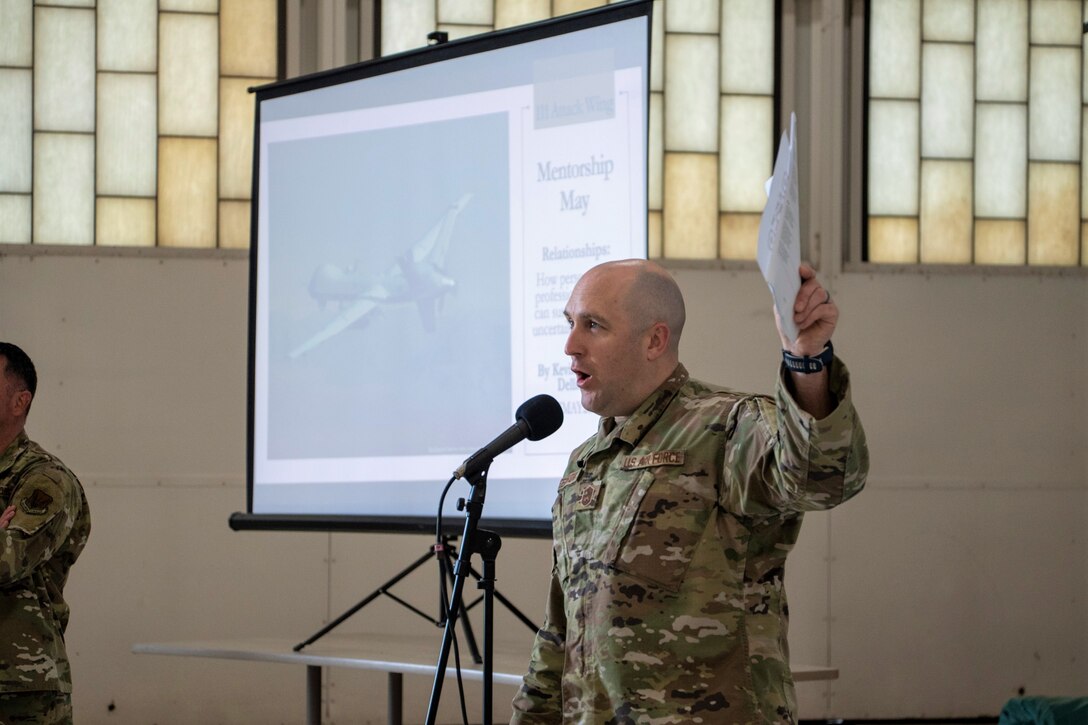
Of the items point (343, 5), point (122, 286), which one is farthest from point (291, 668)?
point (343, 5)

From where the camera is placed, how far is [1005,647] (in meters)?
5.59

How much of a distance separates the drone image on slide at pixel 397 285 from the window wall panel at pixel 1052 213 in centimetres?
328

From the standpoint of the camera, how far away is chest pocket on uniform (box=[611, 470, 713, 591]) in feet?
6.57

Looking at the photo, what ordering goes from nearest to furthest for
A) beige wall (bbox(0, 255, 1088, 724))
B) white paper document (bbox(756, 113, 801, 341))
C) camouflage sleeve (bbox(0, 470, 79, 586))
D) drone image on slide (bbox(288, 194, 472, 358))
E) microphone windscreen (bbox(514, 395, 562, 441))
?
white paper document (bbox(756, 113, 801, 341)) < microphone windscreen (bbox(514, 395, 562, 441)) < camouflage sleeve (bbox(0, 470, 79, 586)) < drone image on slide (bbox(288, 194, 472, 358)) < beige wall (bbox(0, 255, 1088, 724))

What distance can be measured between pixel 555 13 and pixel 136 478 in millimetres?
2836

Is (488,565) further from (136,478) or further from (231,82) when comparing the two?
(231,82)

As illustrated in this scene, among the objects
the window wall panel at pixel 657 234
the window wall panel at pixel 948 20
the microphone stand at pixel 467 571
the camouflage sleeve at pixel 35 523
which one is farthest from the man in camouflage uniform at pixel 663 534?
the window wall panel at pixel 948 20

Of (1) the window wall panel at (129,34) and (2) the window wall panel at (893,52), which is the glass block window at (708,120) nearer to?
(2) the window wall panel at (893,52)

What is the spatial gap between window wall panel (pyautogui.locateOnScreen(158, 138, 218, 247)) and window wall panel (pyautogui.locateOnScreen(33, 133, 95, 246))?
315 mm

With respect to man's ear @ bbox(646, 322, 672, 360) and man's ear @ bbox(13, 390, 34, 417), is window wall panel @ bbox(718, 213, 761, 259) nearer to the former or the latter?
man's ear @ bbox(13, 390, 34, 417)

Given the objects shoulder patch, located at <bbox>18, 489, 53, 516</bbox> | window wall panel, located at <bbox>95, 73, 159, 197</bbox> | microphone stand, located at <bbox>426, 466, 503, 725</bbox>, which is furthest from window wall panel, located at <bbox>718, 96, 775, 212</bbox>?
microphone stand, located at <bbox>426, 466, 503, 725</bbox>

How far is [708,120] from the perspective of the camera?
5.68 meters

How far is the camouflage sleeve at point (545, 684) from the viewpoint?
224 centimetres

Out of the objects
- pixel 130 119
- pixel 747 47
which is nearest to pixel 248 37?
pixel 130 119
